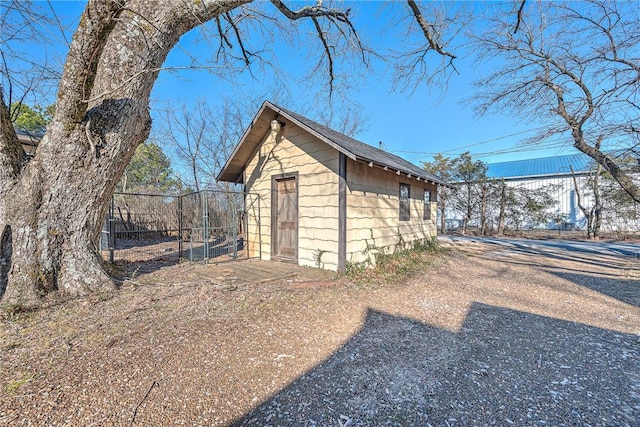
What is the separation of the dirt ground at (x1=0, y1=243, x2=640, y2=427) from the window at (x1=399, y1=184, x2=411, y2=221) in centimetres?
361

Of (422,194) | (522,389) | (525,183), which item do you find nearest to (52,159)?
(522,389)

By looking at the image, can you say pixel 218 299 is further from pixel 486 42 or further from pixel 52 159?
pixel 486 42

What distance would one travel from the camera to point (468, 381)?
7.75 feet

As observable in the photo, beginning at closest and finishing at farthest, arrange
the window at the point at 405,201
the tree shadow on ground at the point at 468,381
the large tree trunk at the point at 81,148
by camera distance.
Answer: the tree shadow on ground at the point at 468,381, the large tree trunk at the point at 81,148, the window at the point at 405,201

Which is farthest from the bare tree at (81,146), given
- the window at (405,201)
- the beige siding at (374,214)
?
the window at (405,201)

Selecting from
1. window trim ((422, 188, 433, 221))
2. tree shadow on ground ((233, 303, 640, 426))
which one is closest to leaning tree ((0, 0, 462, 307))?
tree shadow on ground ((233, 303, 640, 426))

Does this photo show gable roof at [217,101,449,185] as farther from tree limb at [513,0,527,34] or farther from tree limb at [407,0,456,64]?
tree limb at [513,0,527,34]

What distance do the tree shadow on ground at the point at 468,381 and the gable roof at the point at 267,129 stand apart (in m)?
3.43

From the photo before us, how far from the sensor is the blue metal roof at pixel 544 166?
1769 centimetres

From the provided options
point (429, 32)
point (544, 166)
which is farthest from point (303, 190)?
point (544, 166)

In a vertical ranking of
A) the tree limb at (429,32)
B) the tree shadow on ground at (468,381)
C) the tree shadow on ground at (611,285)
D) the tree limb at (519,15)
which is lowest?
the tree shadow on ground at (611,285)

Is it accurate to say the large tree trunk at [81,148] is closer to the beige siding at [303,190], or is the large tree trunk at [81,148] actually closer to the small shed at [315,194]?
the small shed at [315,194]

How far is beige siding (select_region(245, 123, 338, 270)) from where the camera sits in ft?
19.3

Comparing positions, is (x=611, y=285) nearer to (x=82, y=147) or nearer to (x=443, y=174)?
(x=82, y=147)
